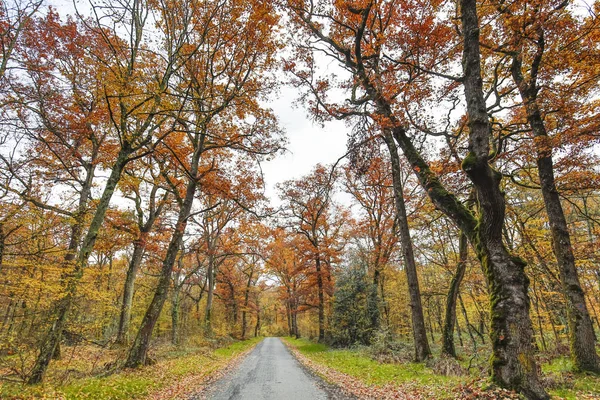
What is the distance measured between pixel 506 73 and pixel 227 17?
31.9 ft

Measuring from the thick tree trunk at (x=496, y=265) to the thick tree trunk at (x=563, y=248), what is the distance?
3728mm

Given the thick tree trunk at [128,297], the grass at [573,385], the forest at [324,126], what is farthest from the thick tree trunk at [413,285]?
the thick tree trunk at [128,297]

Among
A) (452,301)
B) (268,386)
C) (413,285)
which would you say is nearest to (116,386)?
(268,386)

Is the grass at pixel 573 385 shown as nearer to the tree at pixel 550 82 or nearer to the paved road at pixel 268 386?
the tree at pixel 550 82

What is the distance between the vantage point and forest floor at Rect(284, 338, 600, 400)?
520 centimetres

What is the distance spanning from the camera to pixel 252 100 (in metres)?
12.1

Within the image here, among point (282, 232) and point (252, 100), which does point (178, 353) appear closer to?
point (282, 232)

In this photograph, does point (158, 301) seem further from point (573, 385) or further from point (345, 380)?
point (573, 385)

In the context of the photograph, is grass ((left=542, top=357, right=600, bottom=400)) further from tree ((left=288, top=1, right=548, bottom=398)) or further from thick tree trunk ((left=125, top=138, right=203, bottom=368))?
thick tree trunk ((left=125, top=138, right=203, bottom=368))

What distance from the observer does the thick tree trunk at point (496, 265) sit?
473cm

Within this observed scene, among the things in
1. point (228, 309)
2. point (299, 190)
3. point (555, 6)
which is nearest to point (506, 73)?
point (555, 6)

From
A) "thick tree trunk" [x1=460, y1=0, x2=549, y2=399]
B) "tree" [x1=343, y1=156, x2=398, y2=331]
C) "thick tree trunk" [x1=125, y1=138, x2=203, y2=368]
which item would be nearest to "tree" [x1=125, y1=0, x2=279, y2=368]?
"thick tree trunk" [x1=125, y1=138, x2=203, y2=368]

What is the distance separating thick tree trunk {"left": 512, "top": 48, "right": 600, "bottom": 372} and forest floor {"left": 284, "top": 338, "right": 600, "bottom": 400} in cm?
60

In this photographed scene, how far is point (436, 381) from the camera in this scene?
7.01 meters
